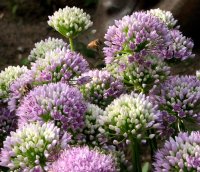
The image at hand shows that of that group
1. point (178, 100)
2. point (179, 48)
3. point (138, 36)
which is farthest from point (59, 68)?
point (179, 48)

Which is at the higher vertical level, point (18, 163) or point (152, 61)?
point (152, 61)

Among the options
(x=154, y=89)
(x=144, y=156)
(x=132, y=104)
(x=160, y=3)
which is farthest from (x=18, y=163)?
(x=160, y=3)

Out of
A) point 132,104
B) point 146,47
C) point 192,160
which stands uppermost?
point 146,47

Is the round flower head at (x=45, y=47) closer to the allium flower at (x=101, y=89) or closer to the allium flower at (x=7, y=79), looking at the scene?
the allium flower at (x=7, y=79)

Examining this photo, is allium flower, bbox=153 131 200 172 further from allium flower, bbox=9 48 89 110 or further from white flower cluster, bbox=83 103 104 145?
allium flower, bbox=9 48 89 110

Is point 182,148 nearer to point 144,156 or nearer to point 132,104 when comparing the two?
point 132,104
